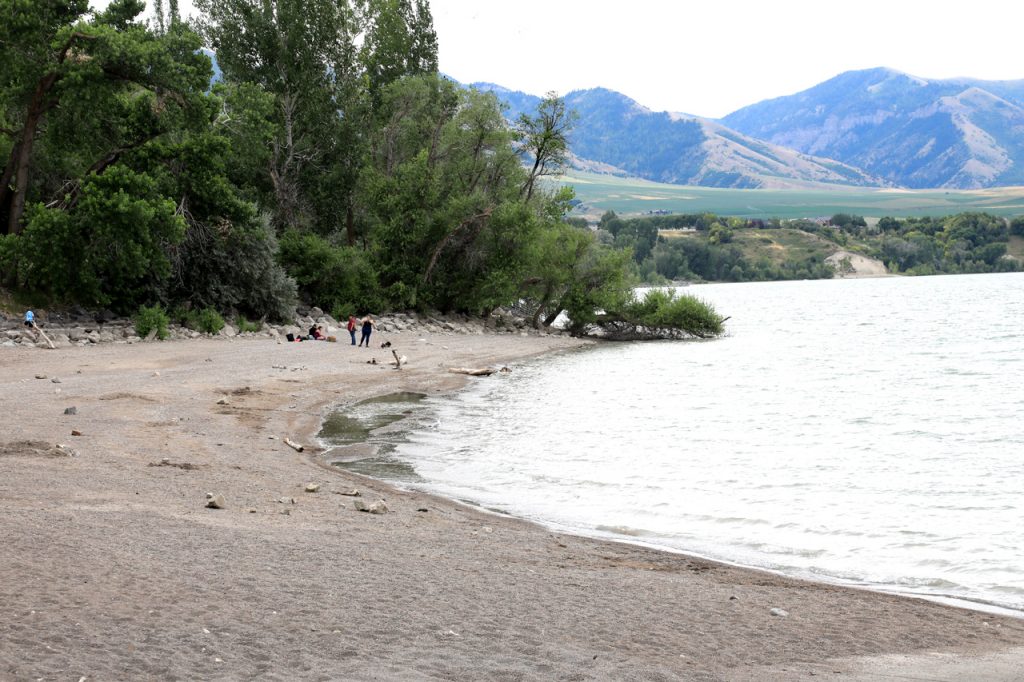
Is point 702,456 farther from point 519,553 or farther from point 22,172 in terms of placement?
point 22,172

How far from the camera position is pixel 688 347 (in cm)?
5941

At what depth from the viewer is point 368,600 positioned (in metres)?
8.07

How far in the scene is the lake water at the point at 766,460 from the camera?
12.7 m

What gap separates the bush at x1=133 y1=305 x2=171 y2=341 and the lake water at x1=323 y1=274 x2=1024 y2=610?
14.9 metres

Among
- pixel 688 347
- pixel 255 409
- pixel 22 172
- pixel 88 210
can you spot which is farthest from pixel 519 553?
pixel 688 347

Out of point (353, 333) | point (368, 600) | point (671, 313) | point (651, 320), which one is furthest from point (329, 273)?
point (368, 600)

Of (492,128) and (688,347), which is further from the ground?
(492,128)

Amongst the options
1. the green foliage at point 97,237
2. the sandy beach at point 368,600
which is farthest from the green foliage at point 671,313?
the sandy beach at point 368,600

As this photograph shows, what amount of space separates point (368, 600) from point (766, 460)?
14.4 meters

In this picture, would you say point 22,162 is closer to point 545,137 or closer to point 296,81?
point 296,81

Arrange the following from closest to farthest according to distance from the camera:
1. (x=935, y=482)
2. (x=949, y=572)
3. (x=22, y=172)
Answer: (x=949, y=572)
(x=935, y=482)
(x=22, y=172)

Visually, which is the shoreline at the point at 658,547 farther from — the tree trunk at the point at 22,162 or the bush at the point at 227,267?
the tree trunk at the point at 22,162

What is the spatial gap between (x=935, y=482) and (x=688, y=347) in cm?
4131

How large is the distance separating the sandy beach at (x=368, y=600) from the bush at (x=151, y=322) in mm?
25943
